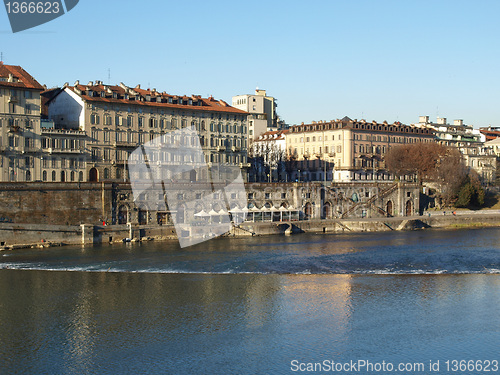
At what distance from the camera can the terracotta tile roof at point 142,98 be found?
82688 millimetres

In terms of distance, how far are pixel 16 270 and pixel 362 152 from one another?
72.2 meters

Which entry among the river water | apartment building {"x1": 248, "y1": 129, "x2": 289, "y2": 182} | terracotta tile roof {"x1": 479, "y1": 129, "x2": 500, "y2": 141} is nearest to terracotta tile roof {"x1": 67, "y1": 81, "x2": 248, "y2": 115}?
apartment building {"x1": 248, "y1": 129, "x2": 289, "y2": 182}

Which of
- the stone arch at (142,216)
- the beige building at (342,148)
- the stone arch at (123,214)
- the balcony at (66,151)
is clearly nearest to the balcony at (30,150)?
the balcony at (66,151)

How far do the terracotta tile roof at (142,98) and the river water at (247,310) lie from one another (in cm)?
2484

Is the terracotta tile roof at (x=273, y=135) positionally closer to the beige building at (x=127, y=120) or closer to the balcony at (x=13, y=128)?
the beige building at (x=127, y=120)

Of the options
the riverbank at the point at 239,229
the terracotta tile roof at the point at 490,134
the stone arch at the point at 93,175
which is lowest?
the riverbank at the point at 239,229

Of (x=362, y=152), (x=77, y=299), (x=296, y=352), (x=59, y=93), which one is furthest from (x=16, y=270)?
(x=362, y=152)

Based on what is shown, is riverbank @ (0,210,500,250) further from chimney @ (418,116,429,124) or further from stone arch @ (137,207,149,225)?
chimney @ (418,116,429,124)

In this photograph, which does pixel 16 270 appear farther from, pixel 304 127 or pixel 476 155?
pixel 476 155

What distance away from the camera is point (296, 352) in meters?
33.1

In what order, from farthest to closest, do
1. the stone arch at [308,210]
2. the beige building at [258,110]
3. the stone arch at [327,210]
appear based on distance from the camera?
the beige building at [258,110]
the stone arch at [327,210]
the stone arch at [308,210]

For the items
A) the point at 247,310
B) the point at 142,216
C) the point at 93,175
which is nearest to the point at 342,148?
the point at 142,216

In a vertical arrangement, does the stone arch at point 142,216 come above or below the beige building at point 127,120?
below

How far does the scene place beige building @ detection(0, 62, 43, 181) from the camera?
73.8 m
